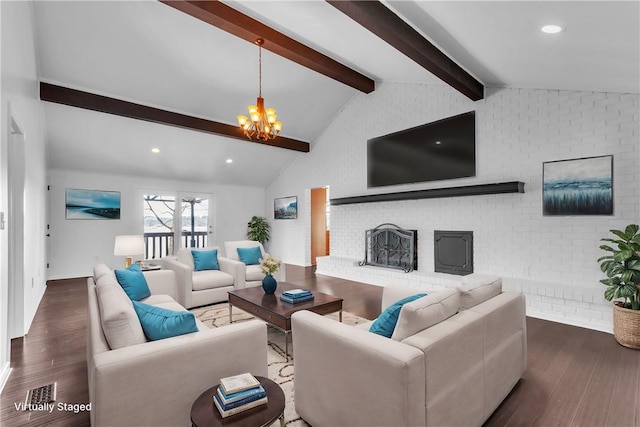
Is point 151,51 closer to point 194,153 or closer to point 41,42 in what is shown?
point 41,42

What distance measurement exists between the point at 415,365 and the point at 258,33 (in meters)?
3.80

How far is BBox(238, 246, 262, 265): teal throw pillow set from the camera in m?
4.98

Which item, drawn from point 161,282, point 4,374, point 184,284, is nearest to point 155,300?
point 161,282

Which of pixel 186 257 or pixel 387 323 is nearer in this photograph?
pixel 387 323

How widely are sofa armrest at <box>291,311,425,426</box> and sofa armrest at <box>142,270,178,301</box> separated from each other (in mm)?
2476

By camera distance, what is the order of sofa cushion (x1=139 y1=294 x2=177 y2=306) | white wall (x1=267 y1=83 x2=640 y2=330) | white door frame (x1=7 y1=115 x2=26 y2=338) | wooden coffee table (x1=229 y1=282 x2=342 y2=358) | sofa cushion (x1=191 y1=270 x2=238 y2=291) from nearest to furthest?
wooden coffee table (x1=229 y1=282 x2=342 y2=358)
sofa cushion (x1=139 y1=294 x2=177 y2=306)
white door frame (x1=7 y1=115 x2=26 y2=338)
white wall (x1=267 y1=83 x2=640 y2=330)
sofa cushion (x1=191 y1=270 x2=238 y2=291)

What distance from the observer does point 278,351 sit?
2.89 metres

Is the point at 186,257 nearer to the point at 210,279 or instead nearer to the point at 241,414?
the point at 210,279

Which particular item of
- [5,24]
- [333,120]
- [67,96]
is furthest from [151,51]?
[333,120]

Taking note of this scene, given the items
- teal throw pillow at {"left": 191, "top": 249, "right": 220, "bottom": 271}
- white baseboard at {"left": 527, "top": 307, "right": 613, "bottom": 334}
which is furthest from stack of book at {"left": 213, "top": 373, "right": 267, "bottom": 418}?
white baseboard at {"left": 527, "top": 307, "right": 613, "bottom": 334}

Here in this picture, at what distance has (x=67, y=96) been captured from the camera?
4.72 metres

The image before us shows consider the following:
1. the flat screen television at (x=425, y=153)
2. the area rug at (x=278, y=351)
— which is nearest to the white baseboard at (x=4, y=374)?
the area rug at (x=278, y=351)

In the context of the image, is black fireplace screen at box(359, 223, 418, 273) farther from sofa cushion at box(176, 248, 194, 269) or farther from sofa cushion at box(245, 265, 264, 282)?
sofa cushion at box(176, 248, 194, 269)

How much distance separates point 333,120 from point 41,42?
4953 mm
